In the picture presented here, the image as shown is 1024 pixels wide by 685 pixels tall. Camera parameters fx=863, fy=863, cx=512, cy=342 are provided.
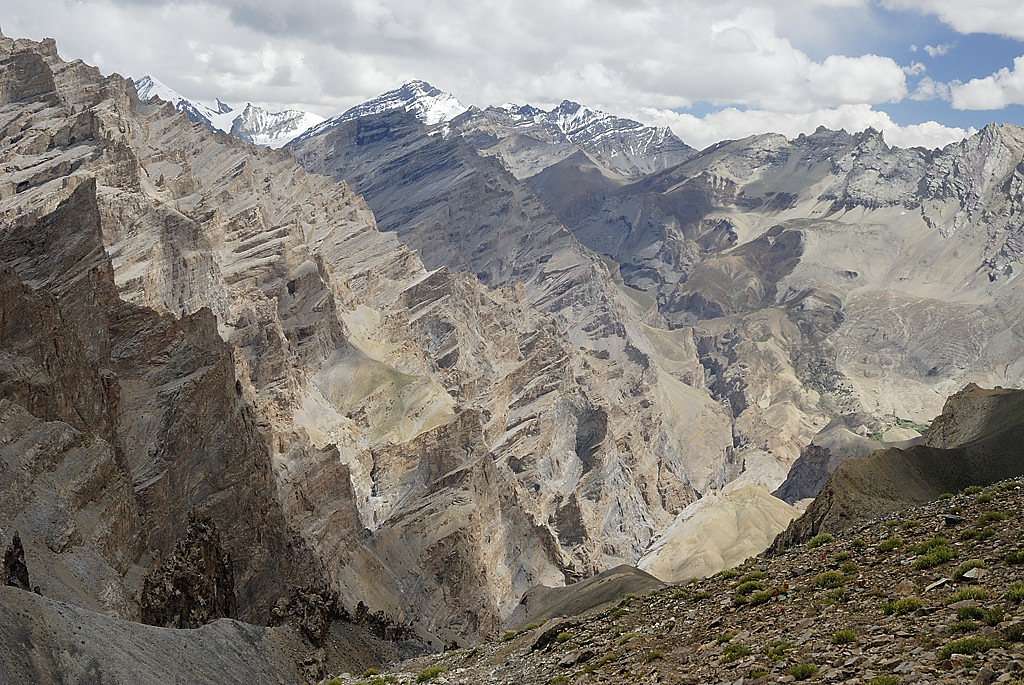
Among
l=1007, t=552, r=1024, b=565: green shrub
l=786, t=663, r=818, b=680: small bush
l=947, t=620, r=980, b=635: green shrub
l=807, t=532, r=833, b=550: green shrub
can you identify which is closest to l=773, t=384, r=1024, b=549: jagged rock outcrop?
l=807, t=532, r=833, b=550: green shrub

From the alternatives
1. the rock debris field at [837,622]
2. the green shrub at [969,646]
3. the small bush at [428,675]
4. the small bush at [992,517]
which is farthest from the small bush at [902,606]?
the small bush at [428,675]

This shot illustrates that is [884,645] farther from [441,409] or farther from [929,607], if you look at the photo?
[441,409]

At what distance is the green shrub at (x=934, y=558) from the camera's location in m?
27.4

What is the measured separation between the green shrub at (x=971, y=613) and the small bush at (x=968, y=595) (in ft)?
3.84

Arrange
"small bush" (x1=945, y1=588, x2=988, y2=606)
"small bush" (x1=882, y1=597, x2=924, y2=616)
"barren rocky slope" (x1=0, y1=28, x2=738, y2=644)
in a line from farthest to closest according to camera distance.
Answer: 1. "barren rocky slope" (x1=0, y1=28, x2=738, y2=644)
2. "small bush" (x1=882, y1=597, x2=924, y2=616)
3. "small bush" (x1=945, y1=588, x2=988, y2=606)

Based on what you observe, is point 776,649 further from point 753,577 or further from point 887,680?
point 753,577

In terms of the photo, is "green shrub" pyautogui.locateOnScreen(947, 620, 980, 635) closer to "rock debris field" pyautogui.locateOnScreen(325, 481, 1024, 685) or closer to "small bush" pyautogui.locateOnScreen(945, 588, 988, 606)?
"rock debris field" pyautogui.locateOnScreen(325, 481, 1024, 685)

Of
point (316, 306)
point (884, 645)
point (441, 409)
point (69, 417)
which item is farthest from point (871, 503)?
point (316, 306)

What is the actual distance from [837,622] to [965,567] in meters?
4.41

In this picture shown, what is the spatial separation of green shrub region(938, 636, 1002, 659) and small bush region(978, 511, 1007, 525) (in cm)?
1223

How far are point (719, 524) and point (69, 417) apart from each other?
15578 centimetres

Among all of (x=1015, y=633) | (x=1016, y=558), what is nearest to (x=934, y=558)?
(x=1016, y=558)

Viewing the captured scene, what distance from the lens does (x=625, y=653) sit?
2920 cm

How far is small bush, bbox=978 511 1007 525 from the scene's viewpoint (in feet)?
99.5
